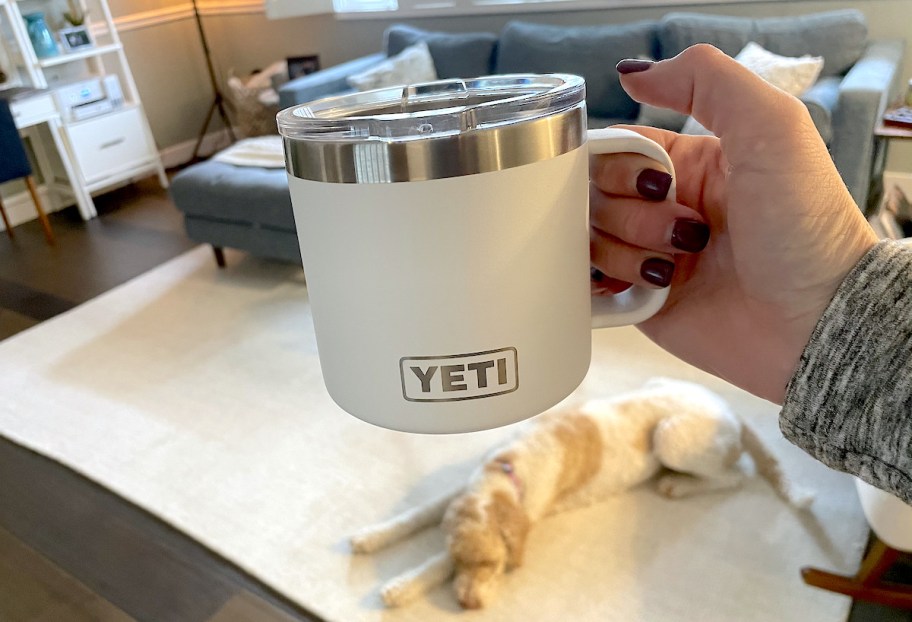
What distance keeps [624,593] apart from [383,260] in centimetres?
126

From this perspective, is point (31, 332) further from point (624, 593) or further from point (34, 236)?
point (624, 593)

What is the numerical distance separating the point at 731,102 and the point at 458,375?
31 centimetres

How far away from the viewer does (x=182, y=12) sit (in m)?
4.73

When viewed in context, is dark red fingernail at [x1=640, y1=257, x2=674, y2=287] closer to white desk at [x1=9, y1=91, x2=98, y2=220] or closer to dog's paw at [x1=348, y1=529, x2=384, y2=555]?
dog's paw at [x1=348, y1=529, x2=384, y2=555]

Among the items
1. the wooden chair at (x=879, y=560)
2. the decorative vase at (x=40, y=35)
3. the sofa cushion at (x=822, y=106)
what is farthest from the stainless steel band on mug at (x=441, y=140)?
the decorative vase at (x=40, y=35)

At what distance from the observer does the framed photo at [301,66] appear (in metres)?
4.20

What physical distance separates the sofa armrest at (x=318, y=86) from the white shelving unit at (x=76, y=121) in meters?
1.43

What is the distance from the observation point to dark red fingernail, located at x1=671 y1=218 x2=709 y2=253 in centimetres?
61

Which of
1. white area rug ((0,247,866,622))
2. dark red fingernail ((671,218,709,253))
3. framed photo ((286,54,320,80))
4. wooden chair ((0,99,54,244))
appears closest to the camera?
dark red fingernail ((671,218,709,253))

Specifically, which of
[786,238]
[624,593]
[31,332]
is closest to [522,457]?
[624,593]

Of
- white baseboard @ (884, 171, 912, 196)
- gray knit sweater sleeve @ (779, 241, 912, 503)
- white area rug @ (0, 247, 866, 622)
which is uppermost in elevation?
gray knit sweater sleeve @ (779, 241, 912, 503)

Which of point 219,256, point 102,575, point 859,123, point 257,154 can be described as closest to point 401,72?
point 257,154

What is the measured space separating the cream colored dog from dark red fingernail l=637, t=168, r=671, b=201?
1043 millimetres

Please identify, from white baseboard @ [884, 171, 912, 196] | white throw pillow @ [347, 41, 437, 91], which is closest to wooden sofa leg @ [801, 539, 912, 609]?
white baseboard @ [884, 171, 912, 196]
